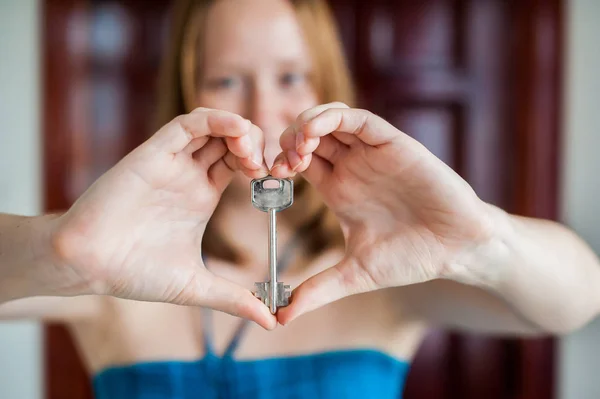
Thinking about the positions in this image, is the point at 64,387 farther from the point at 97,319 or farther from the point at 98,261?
the point at 98,261

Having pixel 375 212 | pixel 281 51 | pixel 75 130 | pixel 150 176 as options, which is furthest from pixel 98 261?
pixel 75 130

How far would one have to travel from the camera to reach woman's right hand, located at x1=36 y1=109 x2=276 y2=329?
1.23ft

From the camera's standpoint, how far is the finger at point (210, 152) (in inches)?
15.7

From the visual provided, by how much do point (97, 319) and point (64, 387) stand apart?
660 millimetres

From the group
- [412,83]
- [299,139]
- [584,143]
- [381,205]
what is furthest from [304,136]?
[584,143]

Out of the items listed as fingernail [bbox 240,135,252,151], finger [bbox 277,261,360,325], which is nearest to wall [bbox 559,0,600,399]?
finger [bbox 277,261,360,325]

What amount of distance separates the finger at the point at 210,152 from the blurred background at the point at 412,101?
79 cm

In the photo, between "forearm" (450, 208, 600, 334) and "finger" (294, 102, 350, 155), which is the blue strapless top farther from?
"finger" (294, 102, 350, 155)

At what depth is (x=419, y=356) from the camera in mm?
1227

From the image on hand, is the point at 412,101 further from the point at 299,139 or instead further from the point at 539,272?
the point at 299,139

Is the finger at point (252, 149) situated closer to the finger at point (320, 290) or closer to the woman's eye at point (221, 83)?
the finger at point (320, 290)

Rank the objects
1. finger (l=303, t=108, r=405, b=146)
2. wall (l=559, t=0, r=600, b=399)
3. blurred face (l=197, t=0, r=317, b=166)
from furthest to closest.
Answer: wall (l=559, t=0, r=600, b=399) < blurred face (l=197, t=0, r=317, b=166) < finger (l=303, t=108, r=405, b=146)

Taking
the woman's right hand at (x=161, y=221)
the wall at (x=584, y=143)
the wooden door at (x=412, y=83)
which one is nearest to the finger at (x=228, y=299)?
the woman's right hand at (x=161, y=221)

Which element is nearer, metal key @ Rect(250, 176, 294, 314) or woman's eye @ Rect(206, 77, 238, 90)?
metal key @ Rect(250, 176, 294, 314)
